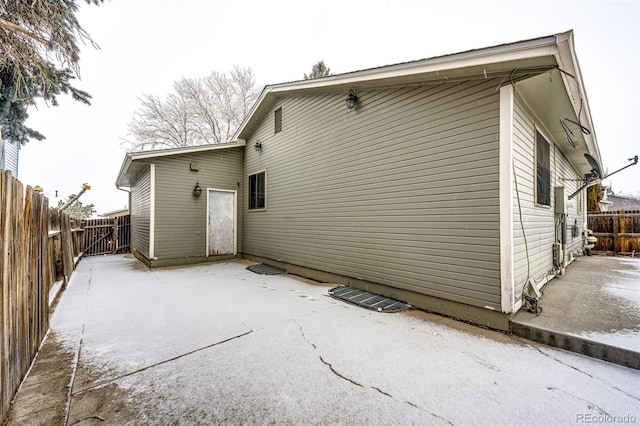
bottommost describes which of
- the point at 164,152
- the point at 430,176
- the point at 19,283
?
the point at 19,283

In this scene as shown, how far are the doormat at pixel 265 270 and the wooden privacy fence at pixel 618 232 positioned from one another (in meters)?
11.2

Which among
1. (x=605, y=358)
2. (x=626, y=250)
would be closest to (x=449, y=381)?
(x=605, y=358)

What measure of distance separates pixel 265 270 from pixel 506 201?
5.29 m

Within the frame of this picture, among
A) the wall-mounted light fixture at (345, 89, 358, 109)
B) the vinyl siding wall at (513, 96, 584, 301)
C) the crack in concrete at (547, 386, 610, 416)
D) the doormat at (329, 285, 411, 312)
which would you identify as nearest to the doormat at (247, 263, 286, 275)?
the doormat at (329, 285, 411, 312)

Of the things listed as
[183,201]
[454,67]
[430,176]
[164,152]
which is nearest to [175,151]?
[164,152]

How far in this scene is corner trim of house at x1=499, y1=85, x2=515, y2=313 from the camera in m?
3.00

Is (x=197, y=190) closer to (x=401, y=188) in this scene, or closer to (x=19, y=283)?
(x=19, y=283)

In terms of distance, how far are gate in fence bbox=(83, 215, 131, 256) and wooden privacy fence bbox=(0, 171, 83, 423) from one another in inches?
360

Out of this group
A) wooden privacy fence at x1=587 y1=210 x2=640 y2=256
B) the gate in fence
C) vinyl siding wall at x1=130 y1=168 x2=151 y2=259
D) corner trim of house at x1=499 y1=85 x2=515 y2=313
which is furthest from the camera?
the gate in fence

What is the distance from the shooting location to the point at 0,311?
5.38 ft

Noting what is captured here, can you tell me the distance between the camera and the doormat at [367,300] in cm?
380

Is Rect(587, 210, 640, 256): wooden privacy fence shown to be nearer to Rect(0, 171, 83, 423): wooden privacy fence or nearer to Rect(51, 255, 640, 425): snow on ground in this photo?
Rect(51, 255, 640, 425): snow on ground

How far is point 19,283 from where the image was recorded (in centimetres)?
204

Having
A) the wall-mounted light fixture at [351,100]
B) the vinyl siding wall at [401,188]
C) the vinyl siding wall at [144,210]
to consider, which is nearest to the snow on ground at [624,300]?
the vinyl siding wall at [401,188]
